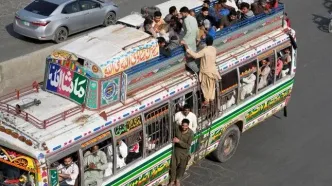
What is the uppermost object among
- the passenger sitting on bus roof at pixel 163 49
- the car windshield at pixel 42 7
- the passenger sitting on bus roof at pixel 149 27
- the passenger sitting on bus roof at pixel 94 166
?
the passenger sitting on bus roof at pixel 149 27

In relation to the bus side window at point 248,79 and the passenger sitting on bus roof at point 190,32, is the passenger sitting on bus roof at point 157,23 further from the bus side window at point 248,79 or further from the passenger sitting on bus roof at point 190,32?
the bus side window at point 248,79

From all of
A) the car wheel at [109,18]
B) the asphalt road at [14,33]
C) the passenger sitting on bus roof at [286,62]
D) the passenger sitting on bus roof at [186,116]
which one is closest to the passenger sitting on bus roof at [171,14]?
the passenger sitting on bus roof at [286,62]

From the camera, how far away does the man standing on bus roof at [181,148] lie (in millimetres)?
10312

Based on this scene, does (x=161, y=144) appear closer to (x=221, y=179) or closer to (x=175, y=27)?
(x=221, y=179)

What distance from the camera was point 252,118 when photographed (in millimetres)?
12672

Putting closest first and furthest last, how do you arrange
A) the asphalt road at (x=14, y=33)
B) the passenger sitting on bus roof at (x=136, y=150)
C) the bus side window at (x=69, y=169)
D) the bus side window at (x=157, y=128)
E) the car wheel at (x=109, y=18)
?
the bus side window at (x=69, y=169), the passenger sitting on bus roof at (x=136, y=150), the bus side window at (x=157, y=128), the asphalt road at (x=14, y=33), the car wheel at (x=109, y=18)

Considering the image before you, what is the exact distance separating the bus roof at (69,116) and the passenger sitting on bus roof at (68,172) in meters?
0.32

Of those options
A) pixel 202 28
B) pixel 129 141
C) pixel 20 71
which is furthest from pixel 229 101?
pixel 20 71

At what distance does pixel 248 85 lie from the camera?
40.1ft

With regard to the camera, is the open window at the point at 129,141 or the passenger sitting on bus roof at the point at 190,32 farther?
the passenger sitting on bus roof at the point at 190,32

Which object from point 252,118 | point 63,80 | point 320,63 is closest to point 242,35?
point 252,118

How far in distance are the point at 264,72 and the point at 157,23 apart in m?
2.58

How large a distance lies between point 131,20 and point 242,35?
2408 millimetres

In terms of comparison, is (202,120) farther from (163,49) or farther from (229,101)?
(163,49)
